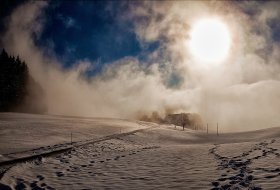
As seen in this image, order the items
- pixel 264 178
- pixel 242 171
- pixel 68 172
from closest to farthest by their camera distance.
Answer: pixel 264 178
pixel 242 171
pixel 68 172

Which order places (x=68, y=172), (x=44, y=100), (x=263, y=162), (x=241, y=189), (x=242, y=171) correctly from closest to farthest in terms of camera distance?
(x=241, y=189)
(x=242, y=171)
(x=263, y=162)
(x=68, y=172)
(x=44, y=100)

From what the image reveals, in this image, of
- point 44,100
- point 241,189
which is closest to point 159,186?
point 241,189

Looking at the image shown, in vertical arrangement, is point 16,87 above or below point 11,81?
below

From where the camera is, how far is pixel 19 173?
15883 mm

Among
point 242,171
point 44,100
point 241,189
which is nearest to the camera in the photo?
point 241,189

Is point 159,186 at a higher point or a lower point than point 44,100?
lower

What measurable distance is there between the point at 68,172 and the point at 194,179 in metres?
7.52

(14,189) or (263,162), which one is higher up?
(263,162)

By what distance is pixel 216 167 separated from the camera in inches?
607

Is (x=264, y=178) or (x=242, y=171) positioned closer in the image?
(x=264, y=178)

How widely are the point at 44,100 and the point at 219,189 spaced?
102m

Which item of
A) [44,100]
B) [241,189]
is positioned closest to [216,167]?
[241,189]

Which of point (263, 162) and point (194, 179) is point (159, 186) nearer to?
point (194, 179)

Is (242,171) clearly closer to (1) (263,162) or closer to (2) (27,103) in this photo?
(1) (263,162)
